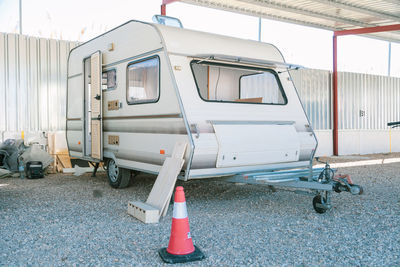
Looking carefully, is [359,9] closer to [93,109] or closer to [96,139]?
[93,109]

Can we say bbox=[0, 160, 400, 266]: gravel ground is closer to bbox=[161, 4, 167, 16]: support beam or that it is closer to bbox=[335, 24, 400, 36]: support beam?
bbox=[161, 4, 167, 16]: support beam

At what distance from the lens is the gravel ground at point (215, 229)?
3400 millimetres

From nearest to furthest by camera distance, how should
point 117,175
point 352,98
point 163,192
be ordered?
1. point 163,192
2. point 117,175
3. point 352,98

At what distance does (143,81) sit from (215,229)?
261cm

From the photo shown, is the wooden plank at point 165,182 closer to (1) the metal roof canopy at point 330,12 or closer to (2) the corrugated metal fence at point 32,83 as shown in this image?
(2) the corrugated metal fence at point 32,83

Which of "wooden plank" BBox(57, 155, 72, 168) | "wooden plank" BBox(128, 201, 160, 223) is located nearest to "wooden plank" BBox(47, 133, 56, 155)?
"wooden plank" BBox(57, 155, 72, 168)

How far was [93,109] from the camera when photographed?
6.95 m

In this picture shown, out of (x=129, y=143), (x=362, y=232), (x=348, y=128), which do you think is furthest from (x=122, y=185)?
(x=348, y=128)

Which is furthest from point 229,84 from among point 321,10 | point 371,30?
point 371,30

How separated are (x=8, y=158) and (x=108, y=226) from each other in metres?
5.00

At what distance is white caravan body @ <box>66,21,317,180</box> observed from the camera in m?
→ 4.98

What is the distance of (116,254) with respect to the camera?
137 inches

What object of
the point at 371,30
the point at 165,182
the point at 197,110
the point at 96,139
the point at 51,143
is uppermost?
the point at 371,30

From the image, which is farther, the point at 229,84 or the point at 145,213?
the point at 229,84
